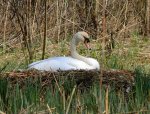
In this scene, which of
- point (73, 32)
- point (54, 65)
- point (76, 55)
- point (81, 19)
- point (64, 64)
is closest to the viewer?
point (54, 65)

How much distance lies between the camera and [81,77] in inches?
232

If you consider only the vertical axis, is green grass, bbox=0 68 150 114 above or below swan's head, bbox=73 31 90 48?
below

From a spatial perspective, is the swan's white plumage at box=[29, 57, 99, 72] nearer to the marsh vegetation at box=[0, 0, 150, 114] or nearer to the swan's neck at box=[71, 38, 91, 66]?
the swan's neck at box=[71, 38, 91, 66]

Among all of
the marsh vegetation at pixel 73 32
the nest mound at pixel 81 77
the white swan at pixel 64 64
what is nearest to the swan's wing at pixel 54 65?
the white swan at pixel 64 64

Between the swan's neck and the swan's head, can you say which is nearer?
the swan's neck

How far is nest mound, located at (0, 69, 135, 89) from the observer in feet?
18.7

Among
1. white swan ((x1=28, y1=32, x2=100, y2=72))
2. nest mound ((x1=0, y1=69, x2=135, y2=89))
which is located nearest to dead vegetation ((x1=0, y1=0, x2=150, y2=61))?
white swan ((x1=28, y1=32, x2=100, y2=72))

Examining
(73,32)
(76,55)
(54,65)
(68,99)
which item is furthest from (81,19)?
(68,99)

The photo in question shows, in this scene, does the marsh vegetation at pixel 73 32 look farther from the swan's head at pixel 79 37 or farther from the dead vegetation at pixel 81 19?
the swan's head at pixel 79 37

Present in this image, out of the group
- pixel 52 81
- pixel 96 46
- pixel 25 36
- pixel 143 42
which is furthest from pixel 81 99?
pixel 143 42

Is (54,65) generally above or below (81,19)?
below

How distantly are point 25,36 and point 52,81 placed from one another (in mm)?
3492

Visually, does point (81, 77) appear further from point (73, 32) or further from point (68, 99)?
point (73, 32)

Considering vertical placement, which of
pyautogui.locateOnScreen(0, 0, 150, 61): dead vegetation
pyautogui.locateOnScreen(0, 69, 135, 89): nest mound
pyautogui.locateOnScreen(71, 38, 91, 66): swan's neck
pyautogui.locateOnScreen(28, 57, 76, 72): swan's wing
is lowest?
pyautogui.locateOnScreen(0, 69, 135, 89): nest mound
